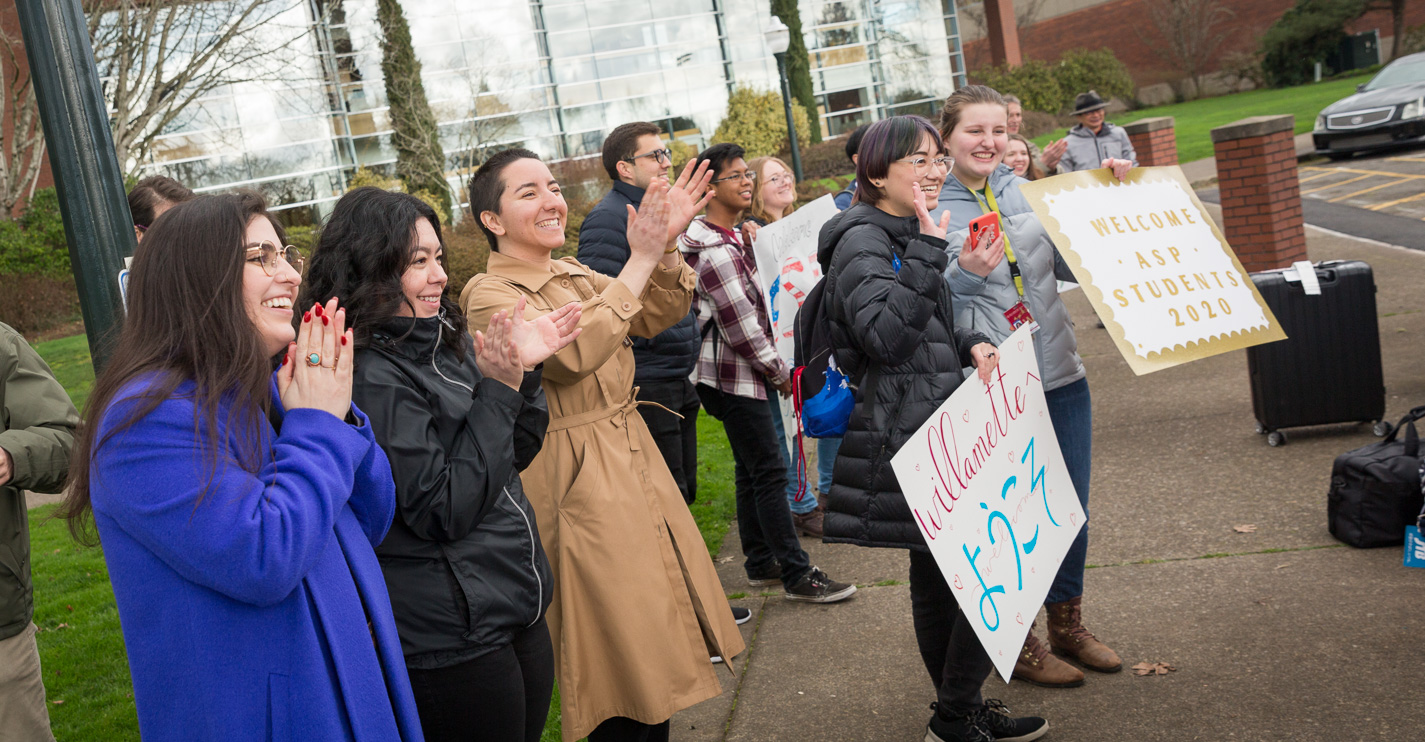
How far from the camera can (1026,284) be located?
3.65m

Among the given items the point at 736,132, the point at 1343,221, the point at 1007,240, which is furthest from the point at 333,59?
the point at 1007,240

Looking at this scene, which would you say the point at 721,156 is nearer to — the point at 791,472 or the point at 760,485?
the point at 760,485

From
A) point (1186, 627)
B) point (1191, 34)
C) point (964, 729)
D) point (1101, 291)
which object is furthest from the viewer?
point (1191, 34)

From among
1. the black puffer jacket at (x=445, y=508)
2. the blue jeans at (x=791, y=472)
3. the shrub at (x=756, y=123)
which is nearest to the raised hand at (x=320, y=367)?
the black puffer jacket at (x=445, y=508)

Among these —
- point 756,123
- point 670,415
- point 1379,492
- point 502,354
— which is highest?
point 756,123

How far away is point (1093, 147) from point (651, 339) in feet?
23.1

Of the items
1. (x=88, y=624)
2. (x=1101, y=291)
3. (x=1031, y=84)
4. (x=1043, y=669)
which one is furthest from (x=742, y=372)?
(x=1031, y=84)

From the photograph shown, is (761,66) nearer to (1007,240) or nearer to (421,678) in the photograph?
(1007,240)

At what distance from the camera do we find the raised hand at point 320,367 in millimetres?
1994

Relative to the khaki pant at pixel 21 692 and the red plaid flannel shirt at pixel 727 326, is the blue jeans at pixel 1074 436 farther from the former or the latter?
the khaki pant at pixel 21 692

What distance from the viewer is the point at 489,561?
2.37 meters

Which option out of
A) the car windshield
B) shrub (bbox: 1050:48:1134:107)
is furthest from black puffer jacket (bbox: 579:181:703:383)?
shrub (bbox: 1050:48:1134:107)

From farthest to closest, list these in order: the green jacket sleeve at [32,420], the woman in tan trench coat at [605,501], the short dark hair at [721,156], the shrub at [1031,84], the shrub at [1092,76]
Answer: the shrub at [1092,76] < the shrub at [1031,84] < the short dark hair at [721,156] < the woman in tan trench coat at [605,501] < the green jacket sleeve at [32,420]

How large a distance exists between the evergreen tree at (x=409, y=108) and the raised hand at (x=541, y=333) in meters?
→ 20.9
